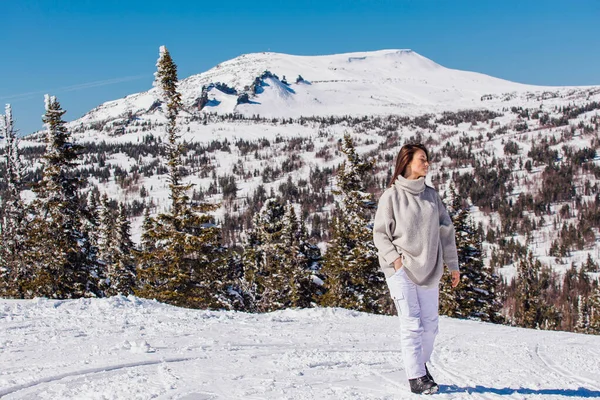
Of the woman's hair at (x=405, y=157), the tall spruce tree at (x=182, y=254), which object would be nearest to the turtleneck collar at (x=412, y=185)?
the woman's hair at (x=405, y=157)

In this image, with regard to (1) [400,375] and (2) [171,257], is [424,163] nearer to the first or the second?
(1) [400,375]

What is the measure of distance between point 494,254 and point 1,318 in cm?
18727

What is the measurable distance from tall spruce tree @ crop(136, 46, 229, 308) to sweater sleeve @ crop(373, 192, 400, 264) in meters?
17.5

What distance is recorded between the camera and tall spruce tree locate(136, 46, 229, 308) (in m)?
21.0

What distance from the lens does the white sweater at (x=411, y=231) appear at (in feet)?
14.3

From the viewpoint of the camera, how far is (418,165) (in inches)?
180

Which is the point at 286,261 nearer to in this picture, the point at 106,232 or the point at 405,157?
the point at 106,232

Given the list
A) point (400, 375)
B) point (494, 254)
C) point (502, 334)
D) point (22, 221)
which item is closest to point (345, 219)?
point (502, 334)

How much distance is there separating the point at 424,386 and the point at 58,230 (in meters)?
21.2

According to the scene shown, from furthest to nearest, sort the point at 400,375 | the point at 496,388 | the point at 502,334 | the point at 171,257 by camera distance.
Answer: the point at 171,257 < the point at 502,334 < the point at 400,375 < the point at 496,388

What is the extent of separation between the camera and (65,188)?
2223 centimetres

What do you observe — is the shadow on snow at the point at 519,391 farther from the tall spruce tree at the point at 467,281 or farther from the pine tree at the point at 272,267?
the pine tree at the point at 272,267

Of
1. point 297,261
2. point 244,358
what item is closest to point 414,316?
point 244,358

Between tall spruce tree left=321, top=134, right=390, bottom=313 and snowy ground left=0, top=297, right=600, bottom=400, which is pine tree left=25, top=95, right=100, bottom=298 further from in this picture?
snowy ground left=0, top=297, right=600, bottom=400
